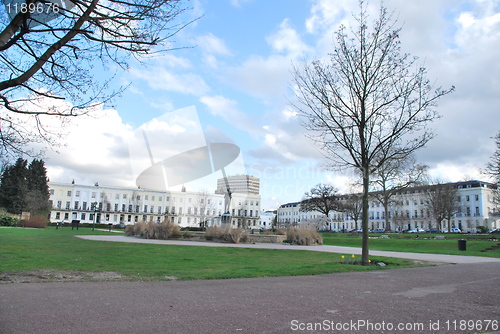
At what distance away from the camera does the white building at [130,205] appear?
103m

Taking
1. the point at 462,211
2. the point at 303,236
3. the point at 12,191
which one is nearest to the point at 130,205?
the point at 12,191

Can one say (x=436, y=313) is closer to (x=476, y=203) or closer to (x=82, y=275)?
(x=82, y=275)

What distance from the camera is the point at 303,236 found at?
93.0ft

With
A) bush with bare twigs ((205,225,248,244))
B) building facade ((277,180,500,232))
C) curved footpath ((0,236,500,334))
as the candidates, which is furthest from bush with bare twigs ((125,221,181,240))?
building facade ((277,180,500,232))

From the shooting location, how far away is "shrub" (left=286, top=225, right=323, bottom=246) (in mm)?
28266

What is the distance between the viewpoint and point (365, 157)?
1383cm

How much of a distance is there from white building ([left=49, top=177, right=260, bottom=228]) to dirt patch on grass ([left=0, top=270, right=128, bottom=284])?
88.7 meters

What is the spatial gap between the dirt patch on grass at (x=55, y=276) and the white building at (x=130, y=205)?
88690 mm

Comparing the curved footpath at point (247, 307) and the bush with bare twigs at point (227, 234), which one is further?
the bush with bare twigs at point (227, 234)

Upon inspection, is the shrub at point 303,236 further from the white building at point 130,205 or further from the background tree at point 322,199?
the white building at point 130,205

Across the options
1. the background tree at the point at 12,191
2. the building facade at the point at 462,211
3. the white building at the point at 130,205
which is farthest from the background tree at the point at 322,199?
the background tree at the point at 12,191

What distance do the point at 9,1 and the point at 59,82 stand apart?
170 centimetres

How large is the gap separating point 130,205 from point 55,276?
353 feet

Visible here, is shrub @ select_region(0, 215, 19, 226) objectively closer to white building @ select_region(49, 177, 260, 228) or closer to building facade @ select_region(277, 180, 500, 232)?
white building @ select_region(49, 177, 260, 228)
